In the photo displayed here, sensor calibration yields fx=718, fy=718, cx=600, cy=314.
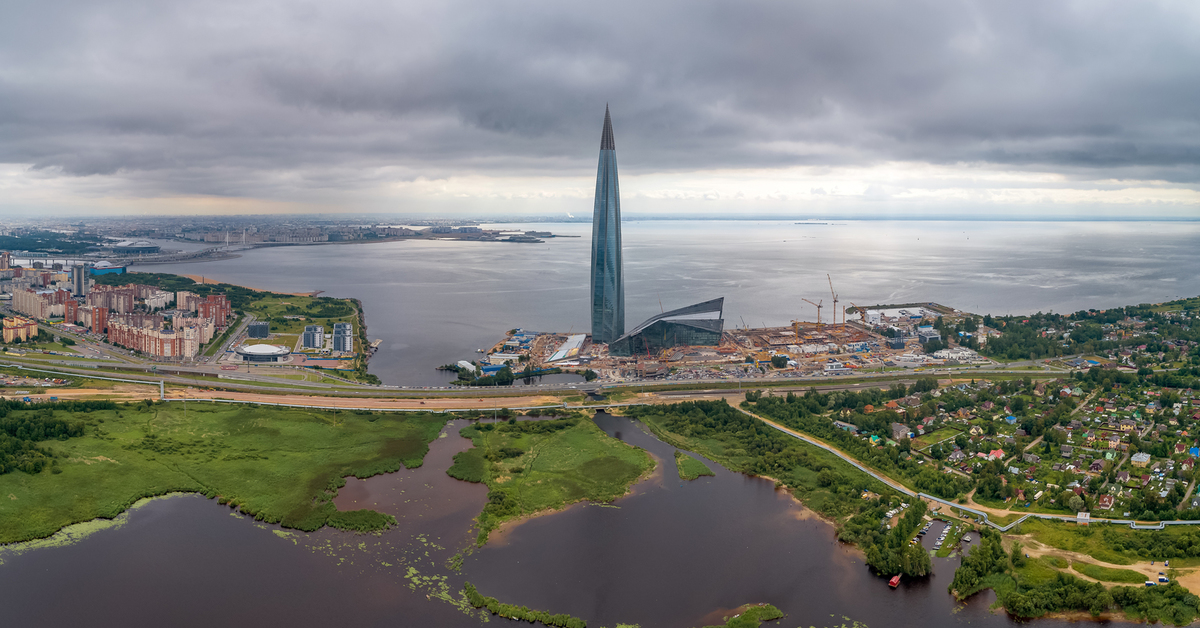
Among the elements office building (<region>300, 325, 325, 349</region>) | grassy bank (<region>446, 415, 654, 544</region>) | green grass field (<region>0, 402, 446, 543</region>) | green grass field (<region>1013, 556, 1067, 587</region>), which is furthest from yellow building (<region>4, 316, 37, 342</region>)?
green grass field (<region>1013, 556, 1067, 587</region>)

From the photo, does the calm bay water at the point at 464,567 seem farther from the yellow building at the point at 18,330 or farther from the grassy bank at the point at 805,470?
the yellow building at the point at 18,330

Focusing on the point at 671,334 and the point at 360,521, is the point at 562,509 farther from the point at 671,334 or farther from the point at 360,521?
the point at 671,334

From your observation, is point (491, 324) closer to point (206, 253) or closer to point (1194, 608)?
point (1194, 608)

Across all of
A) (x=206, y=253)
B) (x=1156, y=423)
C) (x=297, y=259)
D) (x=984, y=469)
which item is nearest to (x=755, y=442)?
(x=984, y=469)

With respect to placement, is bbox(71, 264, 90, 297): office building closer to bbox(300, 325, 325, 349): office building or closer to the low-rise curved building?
bbox(300, 325, 325, 349): office building

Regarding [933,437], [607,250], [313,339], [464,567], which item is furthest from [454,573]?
[313,339]

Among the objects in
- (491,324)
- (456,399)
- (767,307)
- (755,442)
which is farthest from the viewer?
(767,307)
